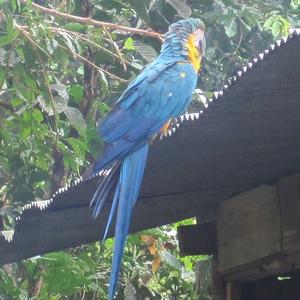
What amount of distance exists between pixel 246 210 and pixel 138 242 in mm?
1321

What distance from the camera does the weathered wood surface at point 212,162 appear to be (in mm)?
1968

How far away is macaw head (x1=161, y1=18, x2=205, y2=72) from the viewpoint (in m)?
3.25

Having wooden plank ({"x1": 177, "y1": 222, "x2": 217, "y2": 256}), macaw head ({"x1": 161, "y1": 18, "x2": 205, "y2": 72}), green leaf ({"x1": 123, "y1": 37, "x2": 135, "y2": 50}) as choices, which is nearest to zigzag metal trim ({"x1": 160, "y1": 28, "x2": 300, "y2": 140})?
wooden plank ({"x1": 177, "y1": 222, "x2": 217, "y2": 256})

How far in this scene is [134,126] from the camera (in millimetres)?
2654

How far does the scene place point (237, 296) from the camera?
3021 mm

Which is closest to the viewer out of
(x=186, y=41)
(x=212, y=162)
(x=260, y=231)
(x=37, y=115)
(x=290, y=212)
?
(x=212, y=162)

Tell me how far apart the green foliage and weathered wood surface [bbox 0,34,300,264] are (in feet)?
2.12

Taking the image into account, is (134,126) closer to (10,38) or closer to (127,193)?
(127,193)

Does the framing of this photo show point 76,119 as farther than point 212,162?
Yes

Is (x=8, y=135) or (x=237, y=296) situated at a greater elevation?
(x=8, y=135)

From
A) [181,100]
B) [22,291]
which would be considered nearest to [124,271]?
[22,291]

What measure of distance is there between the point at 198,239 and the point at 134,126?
2.05 ft

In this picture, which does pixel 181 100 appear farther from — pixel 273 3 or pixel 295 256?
pixel 273 3

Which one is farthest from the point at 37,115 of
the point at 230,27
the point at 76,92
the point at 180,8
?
the point at 230,27
